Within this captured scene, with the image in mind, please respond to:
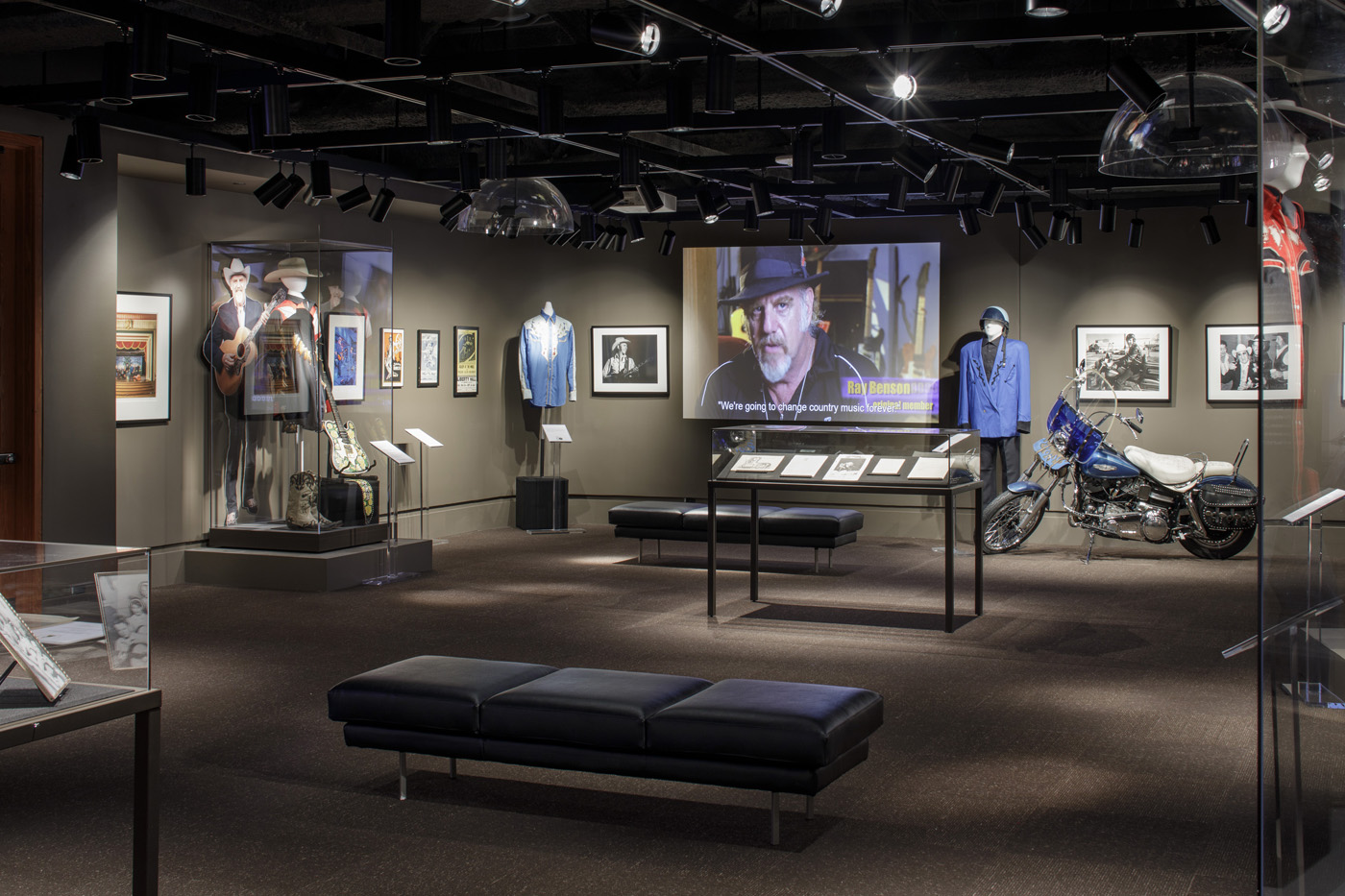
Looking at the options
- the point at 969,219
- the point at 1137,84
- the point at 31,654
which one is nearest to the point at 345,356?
the point at 969,219

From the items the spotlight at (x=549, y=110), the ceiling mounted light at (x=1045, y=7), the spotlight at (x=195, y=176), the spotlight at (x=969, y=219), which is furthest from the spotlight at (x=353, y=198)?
the ceiling mounted light at (x=1045, y=7)

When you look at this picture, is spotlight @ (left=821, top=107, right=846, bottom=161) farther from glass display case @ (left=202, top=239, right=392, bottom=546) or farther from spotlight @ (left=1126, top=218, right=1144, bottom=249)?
spotlight @ (left=1126, top=218, right=1144, bottom=249)

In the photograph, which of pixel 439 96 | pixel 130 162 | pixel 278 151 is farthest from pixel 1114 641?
pixel 130 162

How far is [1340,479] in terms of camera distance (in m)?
2.63

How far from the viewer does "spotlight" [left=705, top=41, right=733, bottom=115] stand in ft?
21.1

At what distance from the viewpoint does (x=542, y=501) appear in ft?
43.6

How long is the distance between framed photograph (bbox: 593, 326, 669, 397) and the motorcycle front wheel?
3.96 m

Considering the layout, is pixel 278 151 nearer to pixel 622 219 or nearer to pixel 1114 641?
pixel 622 219

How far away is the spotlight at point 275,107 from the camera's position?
282 inches

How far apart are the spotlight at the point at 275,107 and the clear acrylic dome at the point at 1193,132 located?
4.64 m

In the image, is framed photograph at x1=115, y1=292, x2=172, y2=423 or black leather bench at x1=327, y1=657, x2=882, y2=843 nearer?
black leather bench at x1=327, y1=657, x2=882, y2=843

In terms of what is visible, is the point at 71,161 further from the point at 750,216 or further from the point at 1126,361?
the point at 1126,361

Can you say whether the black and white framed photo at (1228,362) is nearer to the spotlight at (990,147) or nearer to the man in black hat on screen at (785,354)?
the man in black hat on screen at (785,354)

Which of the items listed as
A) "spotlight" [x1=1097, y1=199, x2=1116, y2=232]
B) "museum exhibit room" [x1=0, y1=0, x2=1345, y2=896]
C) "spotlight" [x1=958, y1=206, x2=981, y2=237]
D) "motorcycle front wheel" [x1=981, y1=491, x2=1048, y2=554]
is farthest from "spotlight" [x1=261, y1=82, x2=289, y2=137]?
"spotlight" [x1=1097, y1=199, x2=1116, y2=232]
